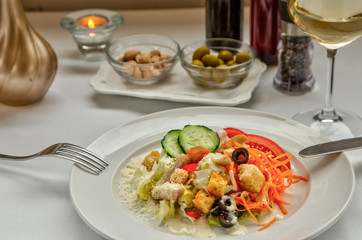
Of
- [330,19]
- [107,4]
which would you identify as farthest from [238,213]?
[107,4]

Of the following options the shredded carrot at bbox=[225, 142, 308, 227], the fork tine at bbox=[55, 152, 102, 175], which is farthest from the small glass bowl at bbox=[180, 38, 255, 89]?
the fork tine at bbox=[55, 152, 102, 175]

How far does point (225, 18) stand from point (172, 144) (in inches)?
26.2

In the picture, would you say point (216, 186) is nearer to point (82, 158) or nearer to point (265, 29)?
point (82, 158)

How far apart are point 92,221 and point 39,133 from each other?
531 mm

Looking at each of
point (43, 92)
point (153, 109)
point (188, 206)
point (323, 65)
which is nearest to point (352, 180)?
point (188, 206)

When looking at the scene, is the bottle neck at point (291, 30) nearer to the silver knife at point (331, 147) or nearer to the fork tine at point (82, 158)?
the silver knife at point (331, 147)

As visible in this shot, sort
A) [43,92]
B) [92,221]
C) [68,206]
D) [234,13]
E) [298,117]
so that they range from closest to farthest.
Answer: [92,221]
[68,206]
[298,117]
[43,92]
[234,13]

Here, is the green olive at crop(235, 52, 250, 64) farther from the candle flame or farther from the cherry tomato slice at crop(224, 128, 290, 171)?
the candle flame

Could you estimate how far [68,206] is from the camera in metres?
1.11

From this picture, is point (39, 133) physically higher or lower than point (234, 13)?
lower

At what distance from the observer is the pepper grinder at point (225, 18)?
166cm

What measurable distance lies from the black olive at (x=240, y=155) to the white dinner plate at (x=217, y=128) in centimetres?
12

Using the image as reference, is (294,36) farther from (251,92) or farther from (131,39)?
(131,39)

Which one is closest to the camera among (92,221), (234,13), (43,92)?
(92,221)
